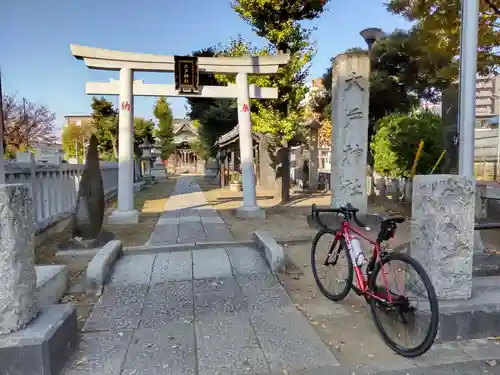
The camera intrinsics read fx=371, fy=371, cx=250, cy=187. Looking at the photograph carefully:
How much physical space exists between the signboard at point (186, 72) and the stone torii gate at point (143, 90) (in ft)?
0.53

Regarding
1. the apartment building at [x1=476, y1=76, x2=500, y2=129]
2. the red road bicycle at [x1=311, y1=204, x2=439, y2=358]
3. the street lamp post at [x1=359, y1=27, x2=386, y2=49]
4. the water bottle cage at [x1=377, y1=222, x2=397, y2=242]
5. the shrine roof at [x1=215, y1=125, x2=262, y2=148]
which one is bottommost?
the red road bicycle at [x1=311, y1=204, x2=439, y2=358]

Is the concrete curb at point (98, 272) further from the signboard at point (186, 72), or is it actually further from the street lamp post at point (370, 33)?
the street lamp post at point (370, 33)

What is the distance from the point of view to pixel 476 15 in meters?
4.72

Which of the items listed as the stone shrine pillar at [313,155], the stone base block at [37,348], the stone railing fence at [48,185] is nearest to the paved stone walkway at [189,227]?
the stone railing fence at [48,185]

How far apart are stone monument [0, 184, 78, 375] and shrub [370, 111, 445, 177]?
9.96 meters

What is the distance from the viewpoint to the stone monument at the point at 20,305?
95.0 inches

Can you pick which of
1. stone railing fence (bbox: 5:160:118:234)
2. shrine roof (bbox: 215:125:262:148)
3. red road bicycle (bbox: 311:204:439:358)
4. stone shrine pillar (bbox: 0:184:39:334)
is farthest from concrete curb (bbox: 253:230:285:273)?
shrine roof (bbox: 215:125:262:148)

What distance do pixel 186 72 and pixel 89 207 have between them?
4.54 metres

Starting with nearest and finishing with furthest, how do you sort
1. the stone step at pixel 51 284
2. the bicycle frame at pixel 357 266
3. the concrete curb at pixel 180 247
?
the bicycle frame at pixel 357 266, the stone step at pixel 51 284, the concrete curb at pixel 180 247

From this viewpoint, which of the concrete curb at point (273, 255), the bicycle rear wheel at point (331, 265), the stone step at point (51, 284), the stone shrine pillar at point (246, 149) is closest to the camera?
the stone step at point (51, 284)

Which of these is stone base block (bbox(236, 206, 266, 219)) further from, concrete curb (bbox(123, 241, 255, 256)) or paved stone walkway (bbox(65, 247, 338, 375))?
paved stone walkway (bbox(65, 247, 338, 375))

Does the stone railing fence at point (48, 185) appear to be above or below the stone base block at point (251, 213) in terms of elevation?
above

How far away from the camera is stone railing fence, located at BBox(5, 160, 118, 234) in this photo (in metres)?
6.48

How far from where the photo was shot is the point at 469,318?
305cm
